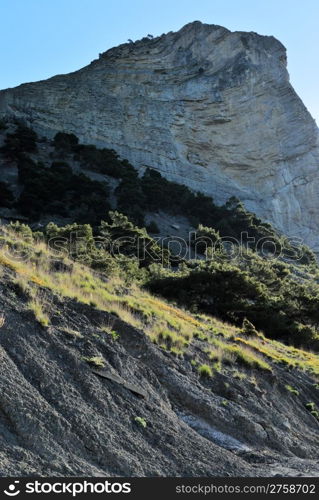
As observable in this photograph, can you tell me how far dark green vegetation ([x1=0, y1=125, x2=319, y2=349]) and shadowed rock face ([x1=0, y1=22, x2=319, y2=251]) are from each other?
6438mm

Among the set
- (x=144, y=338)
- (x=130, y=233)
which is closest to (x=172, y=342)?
(x=144, y=338)

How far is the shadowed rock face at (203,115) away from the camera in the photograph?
217 ft

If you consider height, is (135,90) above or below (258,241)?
above

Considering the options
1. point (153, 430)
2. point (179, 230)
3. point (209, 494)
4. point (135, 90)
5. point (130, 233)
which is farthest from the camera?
point (135, 90)

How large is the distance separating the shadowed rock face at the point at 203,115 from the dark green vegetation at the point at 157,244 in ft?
21.1

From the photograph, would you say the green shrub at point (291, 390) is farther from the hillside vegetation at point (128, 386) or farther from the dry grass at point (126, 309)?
the dry grass at point (126, 309)

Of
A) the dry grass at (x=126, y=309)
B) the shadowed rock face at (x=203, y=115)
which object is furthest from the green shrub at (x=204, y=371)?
the shadowed rock face at (x=203, y=115)

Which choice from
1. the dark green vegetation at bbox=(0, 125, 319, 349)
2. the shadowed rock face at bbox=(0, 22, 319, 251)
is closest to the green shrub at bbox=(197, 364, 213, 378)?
the dark green vegetation at bbox=(0, 125, 319, 349)

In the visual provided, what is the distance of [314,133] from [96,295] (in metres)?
65.1

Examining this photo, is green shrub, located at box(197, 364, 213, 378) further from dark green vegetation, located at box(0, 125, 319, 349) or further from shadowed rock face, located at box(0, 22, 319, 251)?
shadowed rock face, located at box(0, 22, 319, 251)

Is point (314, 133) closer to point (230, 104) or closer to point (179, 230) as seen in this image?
point (230, 104)

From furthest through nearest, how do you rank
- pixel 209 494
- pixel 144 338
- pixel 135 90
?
pixel 135 90 → pixel 144 338 → pixel 209 494

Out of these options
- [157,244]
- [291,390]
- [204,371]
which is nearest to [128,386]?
[204,371]

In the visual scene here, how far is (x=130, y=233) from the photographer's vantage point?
3444 cm
